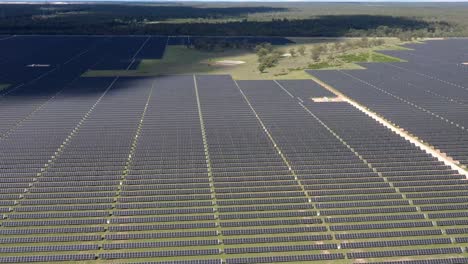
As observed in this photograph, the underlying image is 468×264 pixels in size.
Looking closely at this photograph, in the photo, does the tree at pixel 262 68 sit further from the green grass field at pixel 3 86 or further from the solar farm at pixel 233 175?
the green grass field at pixel 3 86

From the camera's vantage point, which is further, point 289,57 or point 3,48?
point 3,48

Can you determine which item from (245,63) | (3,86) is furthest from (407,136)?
(3,86)

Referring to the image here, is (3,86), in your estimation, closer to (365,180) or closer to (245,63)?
(245,63)

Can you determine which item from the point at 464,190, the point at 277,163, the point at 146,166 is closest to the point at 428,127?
the point at 464,190

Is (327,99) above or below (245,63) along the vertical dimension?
below

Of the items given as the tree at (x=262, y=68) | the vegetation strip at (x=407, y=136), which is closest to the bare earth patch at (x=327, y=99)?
the vegetation strip at (x=407, y=136)

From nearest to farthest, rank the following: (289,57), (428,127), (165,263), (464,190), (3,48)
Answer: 1. (165,263)
2. (464,190)
3. (428,127)
4. (289,57)
5. (3,48)

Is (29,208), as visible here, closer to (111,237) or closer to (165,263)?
(111,237)
